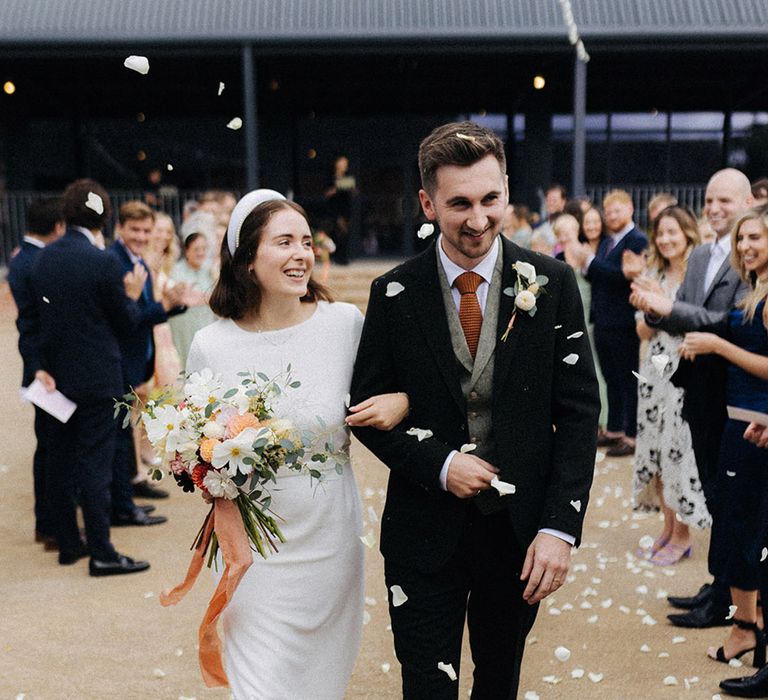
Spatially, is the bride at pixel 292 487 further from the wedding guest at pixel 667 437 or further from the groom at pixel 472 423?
the wedding guest at pixel 667 437

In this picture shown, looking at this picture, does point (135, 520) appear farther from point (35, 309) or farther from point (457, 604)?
point (457, 604)

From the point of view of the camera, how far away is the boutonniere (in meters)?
2.51

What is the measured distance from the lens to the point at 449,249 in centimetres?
263

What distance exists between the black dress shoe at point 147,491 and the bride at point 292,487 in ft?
13.4

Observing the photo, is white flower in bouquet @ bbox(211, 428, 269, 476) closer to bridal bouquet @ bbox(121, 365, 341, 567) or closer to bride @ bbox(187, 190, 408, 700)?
bridal bouquet @ bbox(121, 365, 341, 567)

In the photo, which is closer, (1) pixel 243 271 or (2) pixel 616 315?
(1) pixel 243 271

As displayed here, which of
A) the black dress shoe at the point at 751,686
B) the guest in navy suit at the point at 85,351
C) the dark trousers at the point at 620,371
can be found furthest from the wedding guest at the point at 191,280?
the black dress shoe at the point at 751,686

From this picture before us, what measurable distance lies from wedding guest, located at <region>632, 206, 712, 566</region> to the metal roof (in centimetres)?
978

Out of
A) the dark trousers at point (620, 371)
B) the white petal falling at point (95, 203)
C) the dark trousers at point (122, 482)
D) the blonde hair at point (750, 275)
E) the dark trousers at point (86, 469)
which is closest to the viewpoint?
the blonde hair at point (750, 275)

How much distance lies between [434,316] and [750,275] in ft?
6.63

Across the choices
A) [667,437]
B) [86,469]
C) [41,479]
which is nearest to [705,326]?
[667,437]

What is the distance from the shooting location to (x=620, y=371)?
773 cm

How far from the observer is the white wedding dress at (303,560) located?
282 centimetres

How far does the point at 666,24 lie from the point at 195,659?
13.7m
